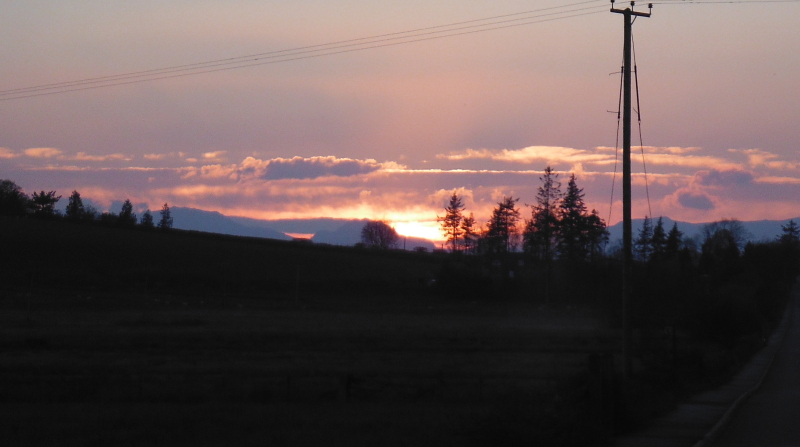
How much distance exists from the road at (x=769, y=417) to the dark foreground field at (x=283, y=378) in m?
3.47

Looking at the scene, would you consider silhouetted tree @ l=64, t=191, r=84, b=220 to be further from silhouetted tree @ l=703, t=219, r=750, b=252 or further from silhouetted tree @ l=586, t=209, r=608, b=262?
silhouetted tree @ l=703, t=219, r=750, b=252

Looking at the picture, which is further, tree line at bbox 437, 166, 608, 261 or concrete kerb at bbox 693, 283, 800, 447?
tree line at bbox 437, 166, 608, 261

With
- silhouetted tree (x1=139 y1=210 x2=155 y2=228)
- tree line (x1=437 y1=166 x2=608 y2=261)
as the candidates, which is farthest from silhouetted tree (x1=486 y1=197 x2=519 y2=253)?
silhouetted tree (x1=139 y1=210 x2=155 y2=228)

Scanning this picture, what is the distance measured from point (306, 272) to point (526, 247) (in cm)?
3268

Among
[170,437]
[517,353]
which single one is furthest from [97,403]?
[517,353]

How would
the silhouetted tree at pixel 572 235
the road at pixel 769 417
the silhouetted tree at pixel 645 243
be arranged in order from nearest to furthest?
the road at pixel 769 417 < the silhouetted tree at pixel 572 235 < the silhouetted tree at pixel 645 243

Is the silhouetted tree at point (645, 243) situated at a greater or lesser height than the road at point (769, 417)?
greater

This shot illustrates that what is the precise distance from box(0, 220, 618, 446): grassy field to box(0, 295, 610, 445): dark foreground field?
8 centimetres

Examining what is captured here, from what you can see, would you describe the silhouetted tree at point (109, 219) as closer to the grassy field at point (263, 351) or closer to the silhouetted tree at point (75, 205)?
the grassy field at point (263, 351)

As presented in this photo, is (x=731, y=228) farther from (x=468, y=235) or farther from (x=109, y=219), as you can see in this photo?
(x=109, y=219)

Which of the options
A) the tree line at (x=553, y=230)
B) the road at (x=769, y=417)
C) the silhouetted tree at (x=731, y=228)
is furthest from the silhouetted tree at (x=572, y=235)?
the silhouetted tree at (x=731, y=228)

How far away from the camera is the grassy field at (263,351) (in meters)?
13.9

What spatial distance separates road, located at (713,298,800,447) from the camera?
43.1ft

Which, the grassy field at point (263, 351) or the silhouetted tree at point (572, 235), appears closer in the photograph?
the grassy field at point (263, 351)
